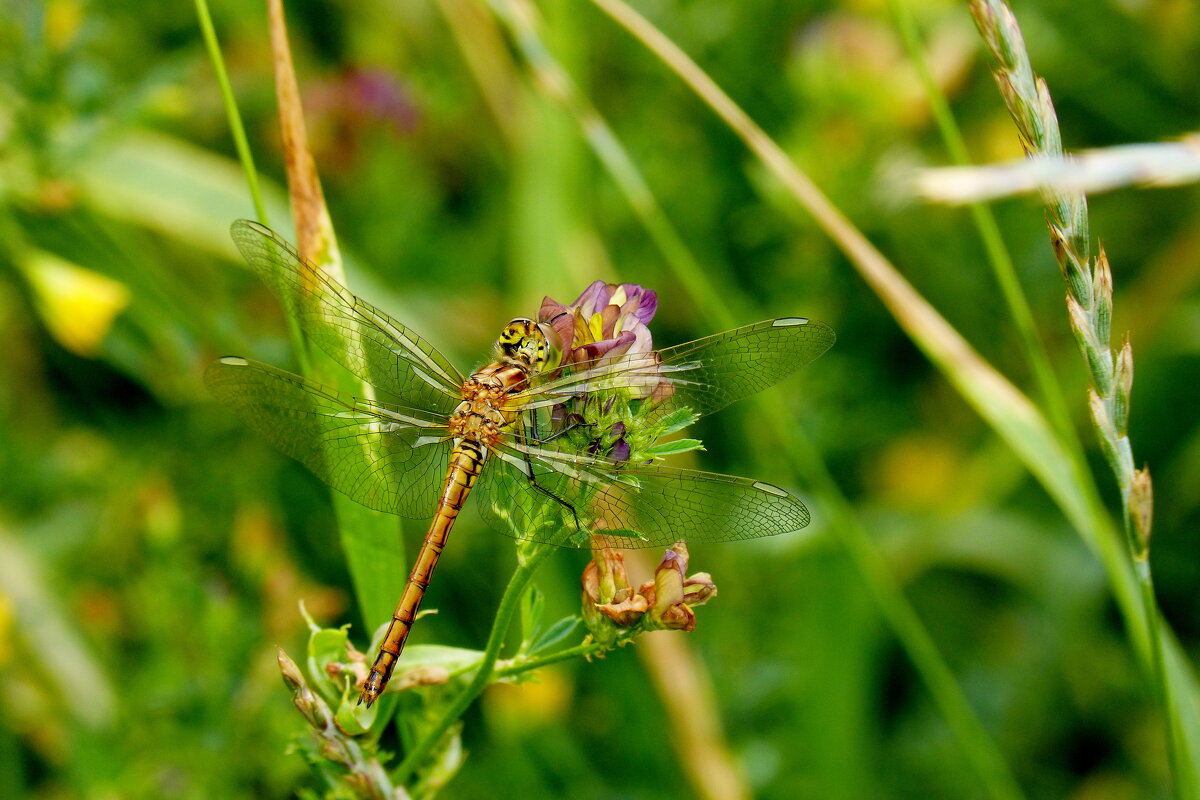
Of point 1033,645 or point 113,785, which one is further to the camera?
point 1033,645

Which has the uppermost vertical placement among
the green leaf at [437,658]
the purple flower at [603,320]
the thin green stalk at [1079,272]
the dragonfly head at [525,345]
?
the thin green stalk at [1079,272]

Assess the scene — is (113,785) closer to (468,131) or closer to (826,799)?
(826,799)

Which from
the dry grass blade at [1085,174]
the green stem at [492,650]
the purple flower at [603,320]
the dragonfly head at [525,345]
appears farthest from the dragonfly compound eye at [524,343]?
the dry grass blade at [1085,174]

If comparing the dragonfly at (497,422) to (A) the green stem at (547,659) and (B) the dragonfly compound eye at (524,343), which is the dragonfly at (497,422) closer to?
(B) the dragonfly compound eye at (524,343)

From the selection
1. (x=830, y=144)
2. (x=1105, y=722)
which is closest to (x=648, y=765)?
(x=1105, y=722)

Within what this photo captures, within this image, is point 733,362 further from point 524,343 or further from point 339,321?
point 339,321

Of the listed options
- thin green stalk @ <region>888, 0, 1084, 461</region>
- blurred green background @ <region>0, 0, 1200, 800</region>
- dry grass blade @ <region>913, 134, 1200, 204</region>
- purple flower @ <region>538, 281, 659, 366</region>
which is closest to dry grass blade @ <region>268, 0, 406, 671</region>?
purple flower @ <region>538, 281, 659, 366</region>

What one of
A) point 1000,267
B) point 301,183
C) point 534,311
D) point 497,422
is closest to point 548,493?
point 497,422

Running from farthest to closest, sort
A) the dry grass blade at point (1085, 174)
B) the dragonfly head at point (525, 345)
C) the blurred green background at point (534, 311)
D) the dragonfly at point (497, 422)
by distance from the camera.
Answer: the blurred green background at point (534, 311)
the dragonfly head at point (525, 345)
the dragonfly at point (497, 422)
the dry grass blade at point (1085, 174)
